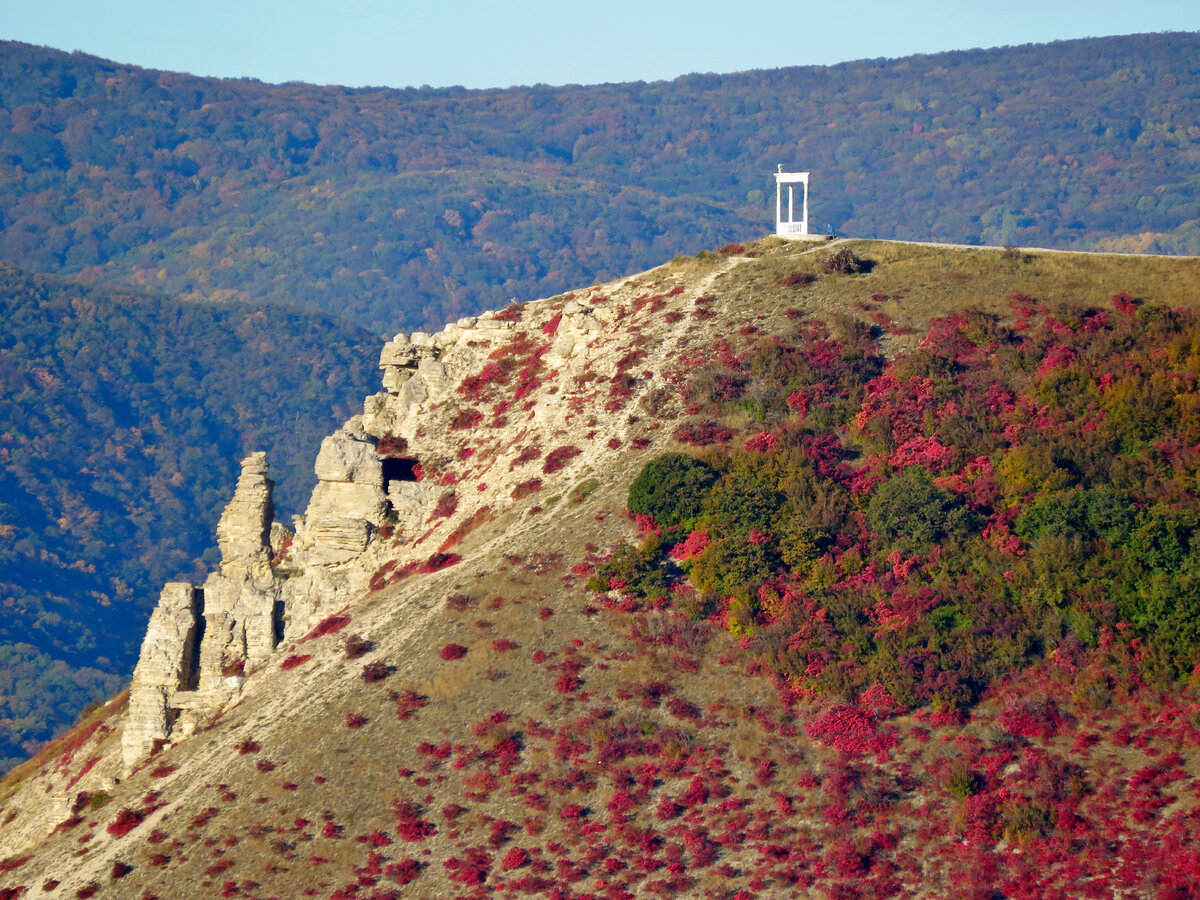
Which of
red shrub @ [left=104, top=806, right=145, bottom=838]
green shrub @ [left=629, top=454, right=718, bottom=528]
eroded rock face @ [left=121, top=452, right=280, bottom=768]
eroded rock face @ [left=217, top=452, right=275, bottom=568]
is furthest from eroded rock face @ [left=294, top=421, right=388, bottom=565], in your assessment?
red shrub @ [left=104, top=806, right=145, bottom=838]

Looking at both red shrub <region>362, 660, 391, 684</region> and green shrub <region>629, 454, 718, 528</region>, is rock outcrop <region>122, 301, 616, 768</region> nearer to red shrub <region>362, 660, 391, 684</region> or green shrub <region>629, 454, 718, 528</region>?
red shrub <region>362, 660, 391, 684</region>

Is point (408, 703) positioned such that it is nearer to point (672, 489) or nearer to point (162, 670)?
point (672, 489)

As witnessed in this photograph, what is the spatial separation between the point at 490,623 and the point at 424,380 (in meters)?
22.3

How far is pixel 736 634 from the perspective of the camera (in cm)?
5203

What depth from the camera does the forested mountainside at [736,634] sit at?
43344 mm

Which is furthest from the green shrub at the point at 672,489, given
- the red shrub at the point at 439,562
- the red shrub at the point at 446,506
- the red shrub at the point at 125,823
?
the red shrub at the point at 125,823

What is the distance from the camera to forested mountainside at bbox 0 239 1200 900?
43344 millimetres

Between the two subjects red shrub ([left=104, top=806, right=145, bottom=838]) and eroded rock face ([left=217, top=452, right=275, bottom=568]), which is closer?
red shrub ([left=104, top=806, right=145, bottom=838])

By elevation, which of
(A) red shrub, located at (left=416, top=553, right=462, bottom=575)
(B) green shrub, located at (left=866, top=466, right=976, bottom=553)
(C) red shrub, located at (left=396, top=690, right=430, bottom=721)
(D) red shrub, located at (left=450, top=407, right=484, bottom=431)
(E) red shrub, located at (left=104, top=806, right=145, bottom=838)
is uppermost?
(D) red shrub, located at (left=450, top=407, right=484, bottom=431)

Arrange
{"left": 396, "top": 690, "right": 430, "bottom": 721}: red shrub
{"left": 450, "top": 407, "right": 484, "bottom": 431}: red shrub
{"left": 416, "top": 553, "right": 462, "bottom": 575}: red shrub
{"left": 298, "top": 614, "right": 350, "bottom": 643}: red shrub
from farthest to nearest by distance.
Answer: {"left": 450, "top": 407, "right": 484, "bottom": 431}: red shrub
{"left": 416, "top": 553, "right": 462, "bottom": 575}: red shrub
{"left": 298, "top": 614, "right": 350, "bottom": 643}: red shrub
{"left": 396, "top": 690, "right": 430, "bottom": 721}: red shrub

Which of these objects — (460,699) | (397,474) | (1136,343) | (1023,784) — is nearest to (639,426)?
(397,474)

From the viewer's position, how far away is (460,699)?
51.1m

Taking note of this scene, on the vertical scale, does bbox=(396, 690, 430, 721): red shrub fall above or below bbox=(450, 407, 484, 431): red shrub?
below

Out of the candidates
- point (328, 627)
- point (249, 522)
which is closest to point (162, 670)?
point (249, 522)
